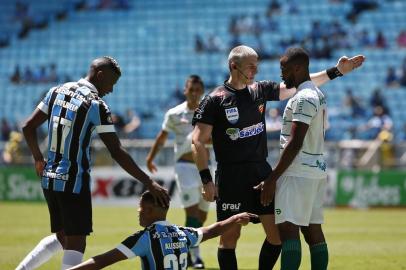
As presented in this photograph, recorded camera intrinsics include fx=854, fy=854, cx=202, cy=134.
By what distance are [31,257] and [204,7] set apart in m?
31.3

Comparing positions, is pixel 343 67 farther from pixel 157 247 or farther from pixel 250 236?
pixel 250 236

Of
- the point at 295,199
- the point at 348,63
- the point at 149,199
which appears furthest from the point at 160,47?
the point at 149,199

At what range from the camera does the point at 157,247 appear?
23.9ft

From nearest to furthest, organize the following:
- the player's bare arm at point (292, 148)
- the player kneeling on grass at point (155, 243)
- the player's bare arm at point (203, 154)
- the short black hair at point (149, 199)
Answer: the player kneeling on grass at point (155, 243), the short black hair at point (149, 199), the player's bare arm at point (292, 148), the player's bare arm at point (203, 154)

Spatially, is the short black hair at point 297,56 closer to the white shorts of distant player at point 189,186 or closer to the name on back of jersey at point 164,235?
the name on back of jersey at point 164,235

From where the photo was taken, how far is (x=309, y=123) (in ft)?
26.8

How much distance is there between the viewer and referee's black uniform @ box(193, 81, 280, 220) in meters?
8.76

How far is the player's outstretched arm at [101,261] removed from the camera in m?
7.01

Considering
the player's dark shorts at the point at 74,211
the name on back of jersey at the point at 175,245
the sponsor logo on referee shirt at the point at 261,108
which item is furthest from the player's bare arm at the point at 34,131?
the sponsor logo on referee shirt at the point at 261,108

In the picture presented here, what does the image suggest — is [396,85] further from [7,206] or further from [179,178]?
[179,178]

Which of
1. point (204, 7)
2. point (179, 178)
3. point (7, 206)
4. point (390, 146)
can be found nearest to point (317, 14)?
point (204, 7)

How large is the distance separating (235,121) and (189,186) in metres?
4.31

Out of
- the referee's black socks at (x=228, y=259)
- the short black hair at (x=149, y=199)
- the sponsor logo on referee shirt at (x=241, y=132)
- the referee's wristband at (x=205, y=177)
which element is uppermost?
the sponsor logo on referee shirt at (x=241, y=132)

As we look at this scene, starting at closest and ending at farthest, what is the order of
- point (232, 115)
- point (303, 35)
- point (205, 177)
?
point (205, 177), point (232, 115), point (303, 35)
